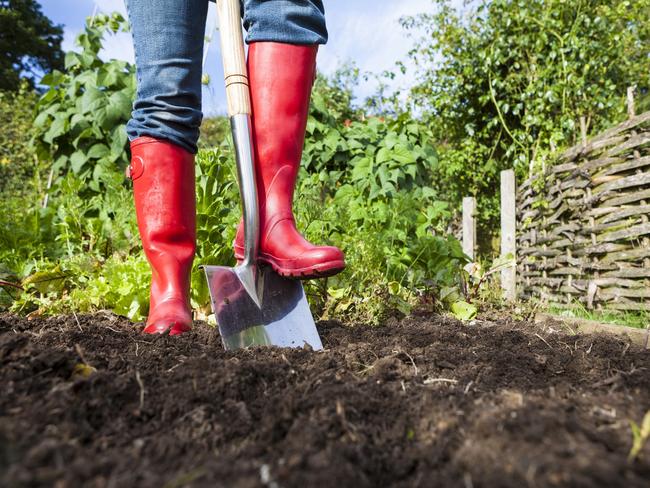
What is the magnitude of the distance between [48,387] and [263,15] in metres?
1.31

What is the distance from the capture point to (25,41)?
21.1 m

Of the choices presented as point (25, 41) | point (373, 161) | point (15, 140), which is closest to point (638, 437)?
point (373, 161)

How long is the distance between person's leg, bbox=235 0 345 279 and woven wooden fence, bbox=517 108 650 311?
272cm

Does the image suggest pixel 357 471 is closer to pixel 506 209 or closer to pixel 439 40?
pixel 506 209

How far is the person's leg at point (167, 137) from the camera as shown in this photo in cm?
174

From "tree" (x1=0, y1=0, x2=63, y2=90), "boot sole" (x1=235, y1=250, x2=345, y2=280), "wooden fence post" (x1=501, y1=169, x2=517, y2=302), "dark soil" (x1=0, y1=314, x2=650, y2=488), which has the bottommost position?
"dark soil" (x1=0, y1=314, x2=650, y2=488)

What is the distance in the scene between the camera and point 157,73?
5.75ft

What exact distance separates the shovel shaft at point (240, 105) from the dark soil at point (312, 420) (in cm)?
49

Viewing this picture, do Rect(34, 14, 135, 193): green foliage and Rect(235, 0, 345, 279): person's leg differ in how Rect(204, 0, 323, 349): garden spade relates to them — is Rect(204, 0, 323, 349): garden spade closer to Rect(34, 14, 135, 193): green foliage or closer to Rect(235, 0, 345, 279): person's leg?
Rect(235, 0, 345, 279): person's leg

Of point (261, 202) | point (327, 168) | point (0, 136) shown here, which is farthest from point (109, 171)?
point (0, 136)

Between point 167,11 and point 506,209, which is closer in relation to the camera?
point 167,11

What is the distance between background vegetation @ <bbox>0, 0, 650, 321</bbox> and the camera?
252cm

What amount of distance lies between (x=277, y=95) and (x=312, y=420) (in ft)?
3.82

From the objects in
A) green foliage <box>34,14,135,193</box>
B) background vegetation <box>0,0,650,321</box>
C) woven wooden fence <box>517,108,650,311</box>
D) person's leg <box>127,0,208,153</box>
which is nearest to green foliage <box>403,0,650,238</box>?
background vegetation <box>0,0,650,321</box>
